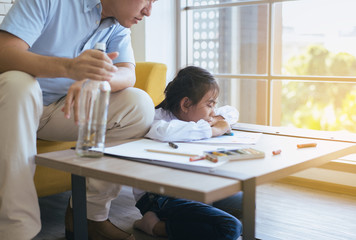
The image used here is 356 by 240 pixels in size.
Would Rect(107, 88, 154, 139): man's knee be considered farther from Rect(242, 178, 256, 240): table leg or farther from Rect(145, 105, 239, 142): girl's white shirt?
Rect(242, 178, 256, 240): table leg

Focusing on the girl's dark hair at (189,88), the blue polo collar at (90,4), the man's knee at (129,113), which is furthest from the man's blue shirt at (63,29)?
the girl's dark hair at (189,88)

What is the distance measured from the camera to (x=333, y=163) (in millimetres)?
2457

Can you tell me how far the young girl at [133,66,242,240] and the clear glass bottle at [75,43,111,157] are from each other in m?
0.27

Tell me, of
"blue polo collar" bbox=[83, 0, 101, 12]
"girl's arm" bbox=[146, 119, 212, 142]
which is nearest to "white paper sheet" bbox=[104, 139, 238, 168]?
"girl's arm" bbox=[146, 119, 212, 142]

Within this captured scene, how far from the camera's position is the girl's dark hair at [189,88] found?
190 cm

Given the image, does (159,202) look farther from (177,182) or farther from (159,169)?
(177,182)

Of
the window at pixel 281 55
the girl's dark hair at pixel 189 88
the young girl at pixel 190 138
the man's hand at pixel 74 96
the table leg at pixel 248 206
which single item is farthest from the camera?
the window at pixel 281 55

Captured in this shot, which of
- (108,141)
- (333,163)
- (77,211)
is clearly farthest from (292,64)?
(77,211)

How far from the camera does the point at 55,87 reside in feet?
5.63

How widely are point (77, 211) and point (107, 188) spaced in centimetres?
17

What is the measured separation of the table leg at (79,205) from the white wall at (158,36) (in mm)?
1694

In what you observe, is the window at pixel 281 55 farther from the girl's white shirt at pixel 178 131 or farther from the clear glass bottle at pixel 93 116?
the clear glass bottle at pixel 93 116

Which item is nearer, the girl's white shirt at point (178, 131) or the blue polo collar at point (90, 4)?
the girl's white shirt at point (178, 131)

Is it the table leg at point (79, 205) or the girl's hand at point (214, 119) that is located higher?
the girl's hand at point (214, 119)
